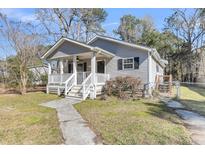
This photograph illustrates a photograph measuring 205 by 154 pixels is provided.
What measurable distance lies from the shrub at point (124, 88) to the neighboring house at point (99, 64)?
3.01 ft

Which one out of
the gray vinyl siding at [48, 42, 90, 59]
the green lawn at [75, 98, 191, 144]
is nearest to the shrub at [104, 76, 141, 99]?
the gray vinyl siding at [48, 42, 90, 59]

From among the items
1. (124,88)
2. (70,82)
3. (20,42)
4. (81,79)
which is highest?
(20,42)

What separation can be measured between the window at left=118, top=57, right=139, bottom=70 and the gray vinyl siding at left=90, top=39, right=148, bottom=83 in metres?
0.21

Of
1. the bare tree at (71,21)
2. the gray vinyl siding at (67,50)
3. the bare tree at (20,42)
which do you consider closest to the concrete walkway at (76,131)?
the gray vinyl siding at (67,50)

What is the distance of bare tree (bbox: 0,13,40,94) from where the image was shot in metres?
15.5

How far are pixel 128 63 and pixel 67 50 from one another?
4467 millimetres

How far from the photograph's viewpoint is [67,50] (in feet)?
49.3

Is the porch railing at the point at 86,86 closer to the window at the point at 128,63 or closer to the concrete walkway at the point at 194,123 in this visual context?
the window at the point at 128,63

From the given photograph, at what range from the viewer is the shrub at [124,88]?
40.2 feet

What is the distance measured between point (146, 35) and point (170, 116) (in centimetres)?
2061

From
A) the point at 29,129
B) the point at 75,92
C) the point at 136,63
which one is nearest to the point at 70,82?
the point at 75,92

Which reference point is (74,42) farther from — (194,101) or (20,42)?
(194,101)

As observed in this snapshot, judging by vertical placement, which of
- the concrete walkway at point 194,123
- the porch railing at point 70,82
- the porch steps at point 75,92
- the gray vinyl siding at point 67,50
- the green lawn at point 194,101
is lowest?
the concrete walkway at point 194,123

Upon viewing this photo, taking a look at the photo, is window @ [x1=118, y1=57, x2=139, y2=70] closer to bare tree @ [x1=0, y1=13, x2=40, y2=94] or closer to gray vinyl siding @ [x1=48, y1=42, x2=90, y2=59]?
gray vinyl siding @ [x1=48, y1=42, x2=90, y2=59]
